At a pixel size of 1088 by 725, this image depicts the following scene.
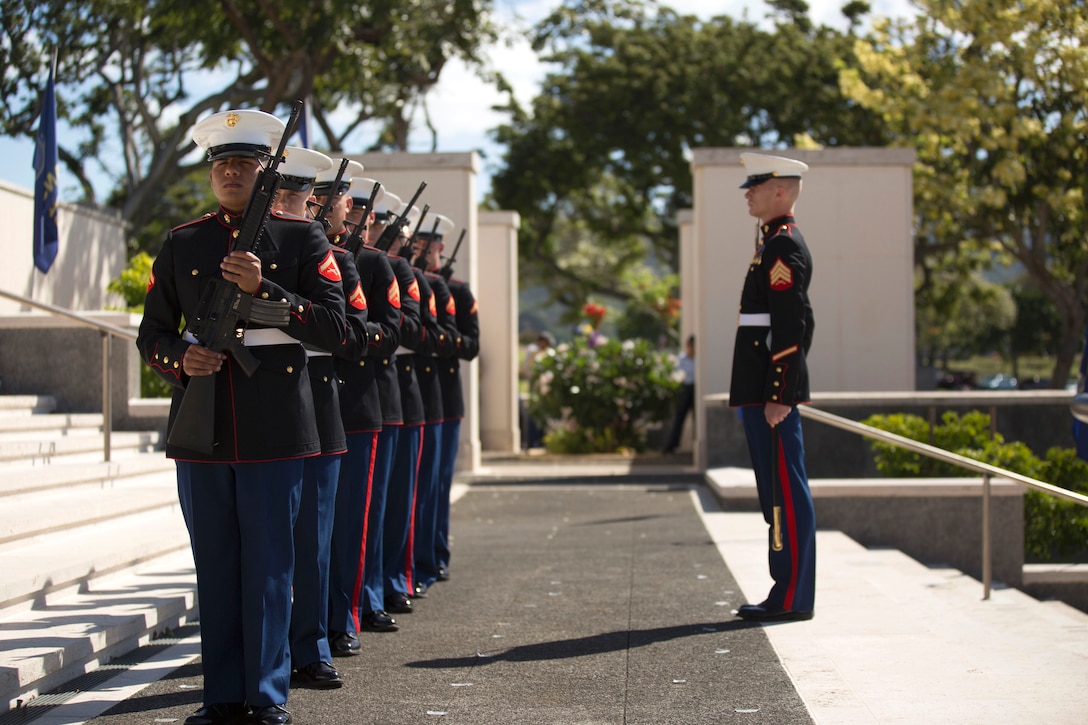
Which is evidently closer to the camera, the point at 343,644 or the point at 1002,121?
the point at 343,644

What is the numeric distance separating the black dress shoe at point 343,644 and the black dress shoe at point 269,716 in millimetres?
1223

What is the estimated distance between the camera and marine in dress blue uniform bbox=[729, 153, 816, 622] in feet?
21.2

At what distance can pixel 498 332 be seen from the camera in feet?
59.0

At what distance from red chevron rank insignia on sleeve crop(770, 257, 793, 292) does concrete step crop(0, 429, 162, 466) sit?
493cm

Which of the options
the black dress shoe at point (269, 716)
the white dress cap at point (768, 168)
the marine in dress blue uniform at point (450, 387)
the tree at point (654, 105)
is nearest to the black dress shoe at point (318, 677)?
the black dress shoe at point (269, 716)

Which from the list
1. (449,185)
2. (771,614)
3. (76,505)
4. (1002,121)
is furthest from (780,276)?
(1002,121)

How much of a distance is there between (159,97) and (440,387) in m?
23.0

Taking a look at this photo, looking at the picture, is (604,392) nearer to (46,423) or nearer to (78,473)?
(46,423)

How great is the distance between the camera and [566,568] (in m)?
8.22

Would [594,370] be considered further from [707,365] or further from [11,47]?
[11,47]

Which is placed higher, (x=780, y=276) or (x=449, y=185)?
(x=449, y=185)

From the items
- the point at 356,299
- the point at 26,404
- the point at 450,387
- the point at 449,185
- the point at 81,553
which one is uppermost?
the point at 449,185

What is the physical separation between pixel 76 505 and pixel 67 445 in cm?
187

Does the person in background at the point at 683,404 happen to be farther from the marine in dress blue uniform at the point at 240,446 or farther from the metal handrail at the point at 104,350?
the marine in dress blue uniform at the point at 240,446
